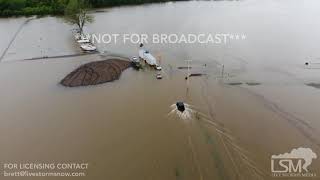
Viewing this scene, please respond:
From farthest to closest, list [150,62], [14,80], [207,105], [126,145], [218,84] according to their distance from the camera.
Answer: [150,62]
[14,80]
[218,84]
[207,105]
[126,145]

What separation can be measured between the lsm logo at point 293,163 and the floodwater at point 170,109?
27 cm

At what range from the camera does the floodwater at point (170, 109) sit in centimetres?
1448

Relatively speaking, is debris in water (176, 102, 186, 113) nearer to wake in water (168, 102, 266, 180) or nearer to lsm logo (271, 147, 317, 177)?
wake in water (168, 102, 266, 180)

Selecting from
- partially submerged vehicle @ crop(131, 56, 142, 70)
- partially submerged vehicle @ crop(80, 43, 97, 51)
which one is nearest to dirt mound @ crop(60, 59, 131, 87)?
partially submerged vehicle @ crop(131, 56, 142, 70)

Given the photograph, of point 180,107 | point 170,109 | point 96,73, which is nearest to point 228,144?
point 180,107

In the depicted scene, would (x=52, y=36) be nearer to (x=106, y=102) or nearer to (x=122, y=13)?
(x=122, y=13)

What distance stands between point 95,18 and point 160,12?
658 centimetres

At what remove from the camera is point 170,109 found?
703 inches

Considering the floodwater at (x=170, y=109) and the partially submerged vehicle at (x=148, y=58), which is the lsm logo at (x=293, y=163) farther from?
the partially submerged vehicle at (x=148, y=58)

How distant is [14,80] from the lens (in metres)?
21.8

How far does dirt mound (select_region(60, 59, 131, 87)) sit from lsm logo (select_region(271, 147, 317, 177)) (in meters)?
11.3

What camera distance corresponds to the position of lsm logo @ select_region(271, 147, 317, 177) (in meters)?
13.5

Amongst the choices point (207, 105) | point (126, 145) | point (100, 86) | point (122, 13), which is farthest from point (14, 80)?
point (122, 13)

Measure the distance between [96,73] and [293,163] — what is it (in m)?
13.0
